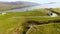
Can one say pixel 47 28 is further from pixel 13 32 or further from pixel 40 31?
pixel 13 32

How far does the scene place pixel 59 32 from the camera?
19.6 metres

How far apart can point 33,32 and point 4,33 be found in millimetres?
4042

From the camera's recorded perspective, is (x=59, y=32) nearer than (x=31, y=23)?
Yes

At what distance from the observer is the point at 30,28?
20.1m

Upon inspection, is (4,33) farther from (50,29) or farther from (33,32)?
(50,29)

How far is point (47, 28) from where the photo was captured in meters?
20.1

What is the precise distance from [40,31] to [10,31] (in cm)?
384

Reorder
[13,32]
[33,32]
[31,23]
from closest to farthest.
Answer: [33,32] < [13,32] < [31,23]

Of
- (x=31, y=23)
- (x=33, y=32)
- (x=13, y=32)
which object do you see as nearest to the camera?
(x=33, y=32)

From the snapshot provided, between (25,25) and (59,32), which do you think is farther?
(25,25)

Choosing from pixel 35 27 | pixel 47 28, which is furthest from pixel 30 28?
pixel 47 28

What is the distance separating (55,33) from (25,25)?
3.98 m

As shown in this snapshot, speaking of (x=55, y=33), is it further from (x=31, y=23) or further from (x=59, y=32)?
(x=31, y=23)

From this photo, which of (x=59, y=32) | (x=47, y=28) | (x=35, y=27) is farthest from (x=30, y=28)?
(x=59, y=32)
